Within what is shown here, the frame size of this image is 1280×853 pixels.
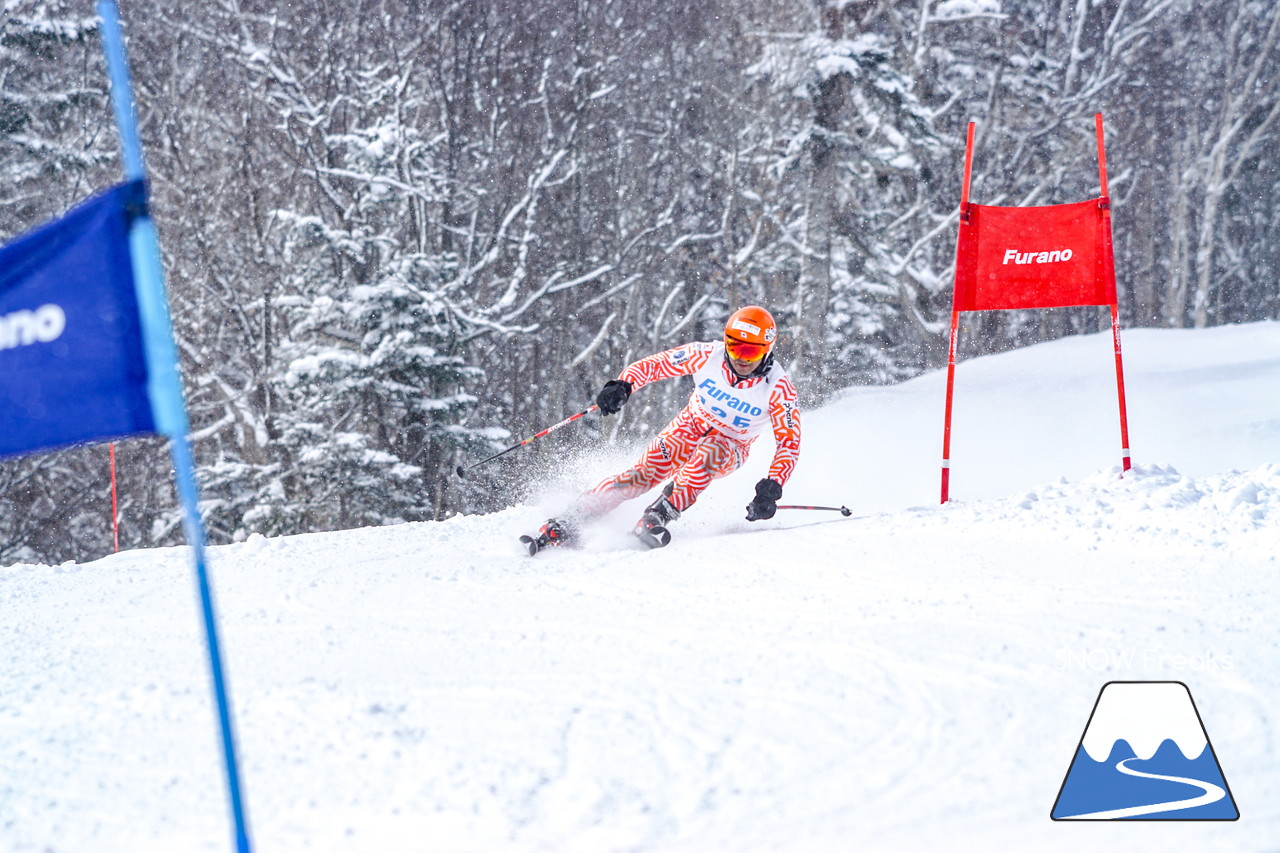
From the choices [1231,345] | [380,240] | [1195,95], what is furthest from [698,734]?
[1195,95]

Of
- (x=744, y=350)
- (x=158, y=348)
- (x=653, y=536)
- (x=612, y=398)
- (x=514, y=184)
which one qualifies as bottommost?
(x=653, y=536)

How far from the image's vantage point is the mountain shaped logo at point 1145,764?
7.55ft

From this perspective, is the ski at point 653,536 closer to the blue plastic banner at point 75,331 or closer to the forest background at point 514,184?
the blue plastic banner at point 75,331

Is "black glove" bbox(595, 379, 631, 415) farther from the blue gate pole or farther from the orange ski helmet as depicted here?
the blue gate pole

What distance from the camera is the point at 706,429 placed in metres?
6.47

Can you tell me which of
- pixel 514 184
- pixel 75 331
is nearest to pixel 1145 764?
pixel 75 331

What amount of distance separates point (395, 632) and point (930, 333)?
1784 centimetres

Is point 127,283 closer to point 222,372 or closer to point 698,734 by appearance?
point 698,734

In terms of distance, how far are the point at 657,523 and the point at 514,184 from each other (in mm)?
12619

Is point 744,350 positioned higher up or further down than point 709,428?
higher up

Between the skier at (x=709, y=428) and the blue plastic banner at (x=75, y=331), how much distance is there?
3623 millimetres

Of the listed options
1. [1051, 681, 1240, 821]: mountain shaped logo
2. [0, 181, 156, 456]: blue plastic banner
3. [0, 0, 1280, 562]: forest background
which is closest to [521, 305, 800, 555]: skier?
[1051, 681, 1240, 821]: mountain shaped logo

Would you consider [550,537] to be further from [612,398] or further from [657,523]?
[612,398]

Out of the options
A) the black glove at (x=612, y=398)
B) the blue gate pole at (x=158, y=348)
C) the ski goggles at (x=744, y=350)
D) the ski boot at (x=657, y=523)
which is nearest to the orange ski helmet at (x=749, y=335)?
the ski goggles at (x=744, y=350)
